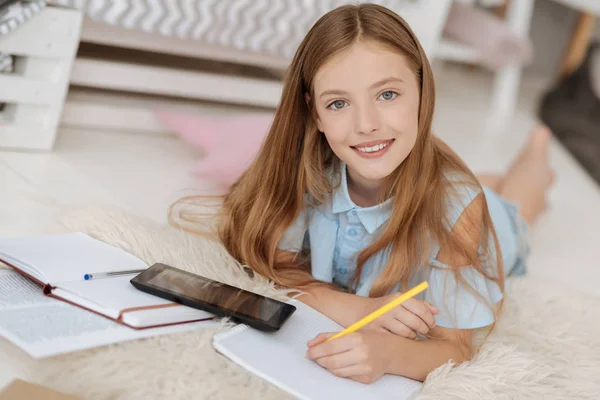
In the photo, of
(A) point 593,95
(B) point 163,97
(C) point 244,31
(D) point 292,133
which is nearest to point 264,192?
(D) point 292,133

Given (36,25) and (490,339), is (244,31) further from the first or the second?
(490,339)

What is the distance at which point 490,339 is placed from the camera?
1136 mm

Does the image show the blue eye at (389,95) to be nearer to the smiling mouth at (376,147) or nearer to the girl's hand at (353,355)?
the smiling mouth at (376,147)

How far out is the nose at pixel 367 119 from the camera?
39.0 inches

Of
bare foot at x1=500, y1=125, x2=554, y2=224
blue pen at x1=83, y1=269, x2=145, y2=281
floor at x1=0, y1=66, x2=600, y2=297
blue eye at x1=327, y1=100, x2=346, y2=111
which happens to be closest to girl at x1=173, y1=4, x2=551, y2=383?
blue eye at x1=327, y1=100, x2=346, y2=111

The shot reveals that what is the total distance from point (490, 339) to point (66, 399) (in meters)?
0.61

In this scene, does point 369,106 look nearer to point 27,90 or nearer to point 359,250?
point 359,250

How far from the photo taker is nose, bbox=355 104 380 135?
991mm

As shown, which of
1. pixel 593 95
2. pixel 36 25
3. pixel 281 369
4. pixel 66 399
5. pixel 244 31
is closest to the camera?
pixel 66 399

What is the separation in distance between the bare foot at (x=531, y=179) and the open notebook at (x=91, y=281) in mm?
849

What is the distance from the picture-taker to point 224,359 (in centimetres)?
92

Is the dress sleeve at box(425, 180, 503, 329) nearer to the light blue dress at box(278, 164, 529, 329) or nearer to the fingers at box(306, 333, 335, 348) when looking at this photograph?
the light blue dress at box(278, 164, 529, 329)

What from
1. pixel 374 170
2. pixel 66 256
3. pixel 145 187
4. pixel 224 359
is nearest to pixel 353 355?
pixel 224 359

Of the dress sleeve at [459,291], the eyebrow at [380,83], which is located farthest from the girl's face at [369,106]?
the dress sleeve at [459,291]
